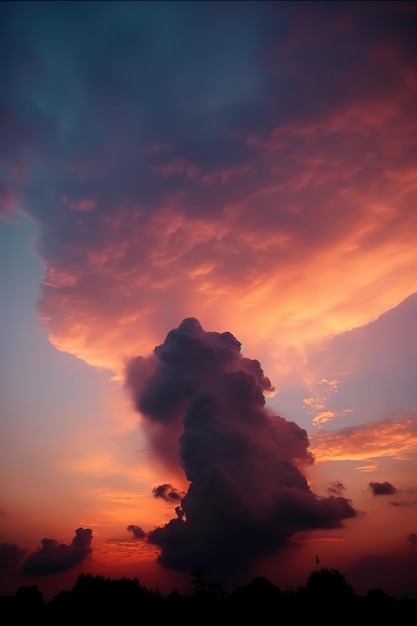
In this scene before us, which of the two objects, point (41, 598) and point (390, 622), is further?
point (41, 598)

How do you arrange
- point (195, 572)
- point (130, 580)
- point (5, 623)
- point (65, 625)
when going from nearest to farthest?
point (65, 625), point (5, 623), point (130, 580), point (195, 572)

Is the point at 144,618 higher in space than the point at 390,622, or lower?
higher

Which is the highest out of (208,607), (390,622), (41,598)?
(41,598)

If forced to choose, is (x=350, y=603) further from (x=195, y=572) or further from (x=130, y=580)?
(x=195, y=572)

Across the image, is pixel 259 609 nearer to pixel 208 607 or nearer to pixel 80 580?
pixel 208 607

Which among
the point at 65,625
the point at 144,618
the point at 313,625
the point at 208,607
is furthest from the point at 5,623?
the point at 313,625

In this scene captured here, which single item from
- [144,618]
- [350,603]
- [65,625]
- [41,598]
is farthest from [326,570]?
[41,598]

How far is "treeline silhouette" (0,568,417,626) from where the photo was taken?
273ft

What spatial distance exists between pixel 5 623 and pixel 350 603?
71420 millimetres

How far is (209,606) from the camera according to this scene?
334ft

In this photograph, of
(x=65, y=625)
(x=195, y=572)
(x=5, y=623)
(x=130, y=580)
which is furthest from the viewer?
(x=195, y=572)

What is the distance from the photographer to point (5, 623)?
87688mm

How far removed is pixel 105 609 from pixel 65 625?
A: 7.46m

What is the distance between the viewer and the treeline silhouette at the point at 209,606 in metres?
83.2
